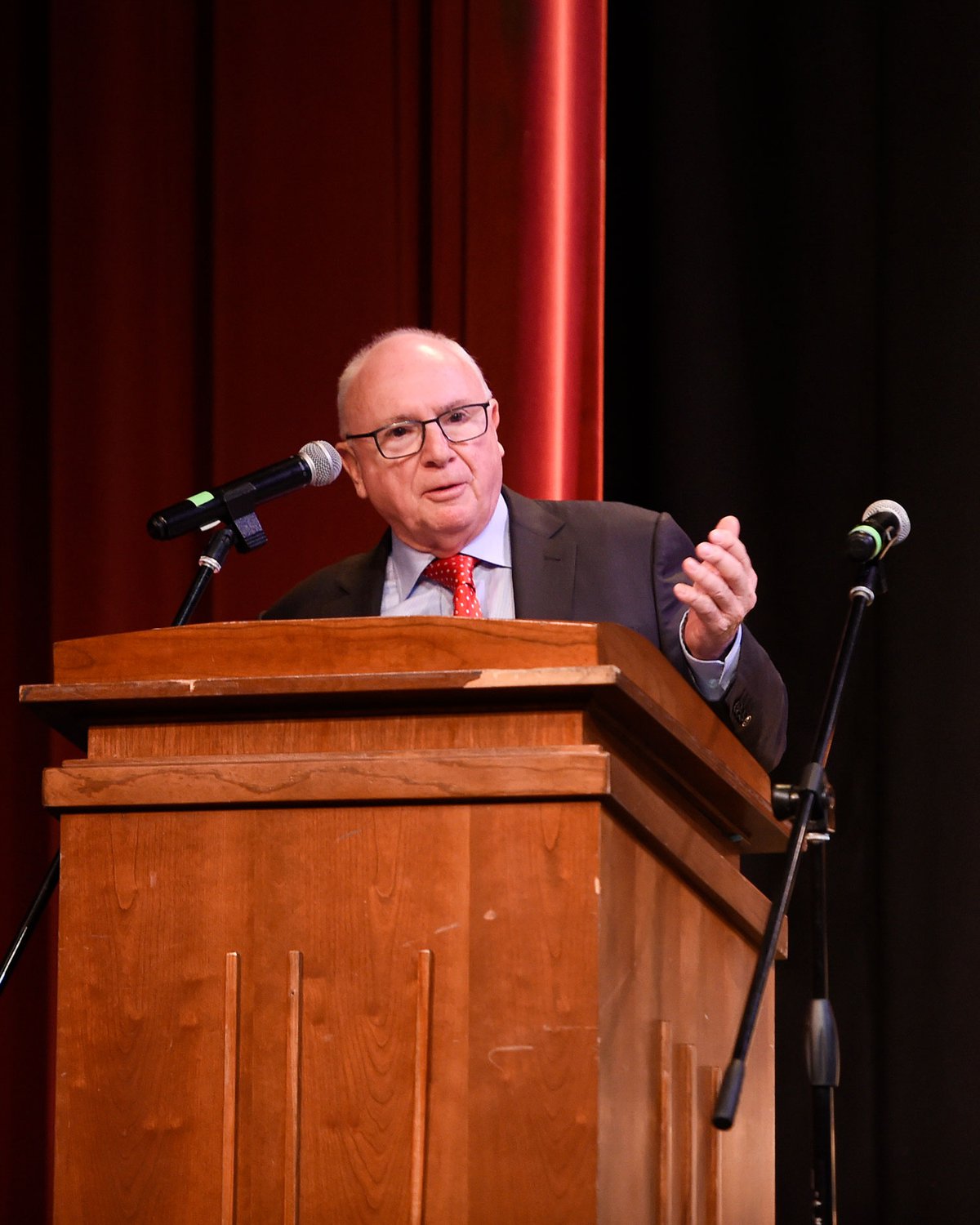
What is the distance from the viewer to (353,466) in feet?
8.73

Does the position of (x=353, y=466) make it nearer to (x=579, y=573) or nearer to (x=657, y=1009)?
(x=579, y=573)

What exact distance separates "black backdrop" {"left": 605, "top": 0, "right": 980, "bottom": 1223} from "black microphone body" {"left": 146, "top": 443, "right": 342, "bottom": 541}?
114 centimetres

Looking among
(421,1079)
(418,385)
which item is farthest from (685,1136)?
(418,385)

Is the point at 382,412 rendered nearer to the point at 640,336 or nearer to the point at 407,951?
the point at 640,336

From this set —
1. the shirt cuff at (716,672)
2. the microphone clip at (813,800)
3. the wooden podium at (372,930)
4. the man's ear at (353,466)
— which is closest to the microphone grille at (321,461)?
the man's ear at (353,466)

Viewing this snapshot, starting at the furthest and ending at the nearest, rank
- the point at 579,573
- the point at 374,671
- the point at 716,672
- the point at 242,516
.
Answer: the point at 579,573
the point at 242,516
the point at 716,672
the point at 374,671

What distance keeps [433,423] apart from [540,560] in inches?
10.8

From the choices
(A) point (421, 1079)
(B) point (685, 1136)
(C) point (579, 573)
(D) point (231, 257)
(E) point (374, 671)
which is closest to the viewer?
(A) point (421, 1079)

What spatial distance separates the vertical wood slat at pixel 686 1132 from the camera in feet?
5.09

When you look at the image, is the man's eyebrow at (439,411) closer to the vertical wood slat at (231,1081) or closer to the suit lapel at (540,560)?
the suit lapel at (540,560)

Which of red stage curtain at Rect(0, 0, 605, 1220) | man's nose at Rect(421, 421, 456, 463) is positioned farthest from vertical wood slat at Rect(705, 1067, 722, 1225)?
red stage curtain at Rect(0, 0, 605, 1220)

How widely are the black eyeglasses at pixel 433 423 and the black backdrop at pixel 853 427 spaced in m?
0.73

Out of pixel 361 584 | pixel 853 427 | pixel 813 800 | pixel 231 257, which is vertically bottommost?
pixel 813 800

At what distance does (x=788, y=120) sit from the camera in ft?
10.4
